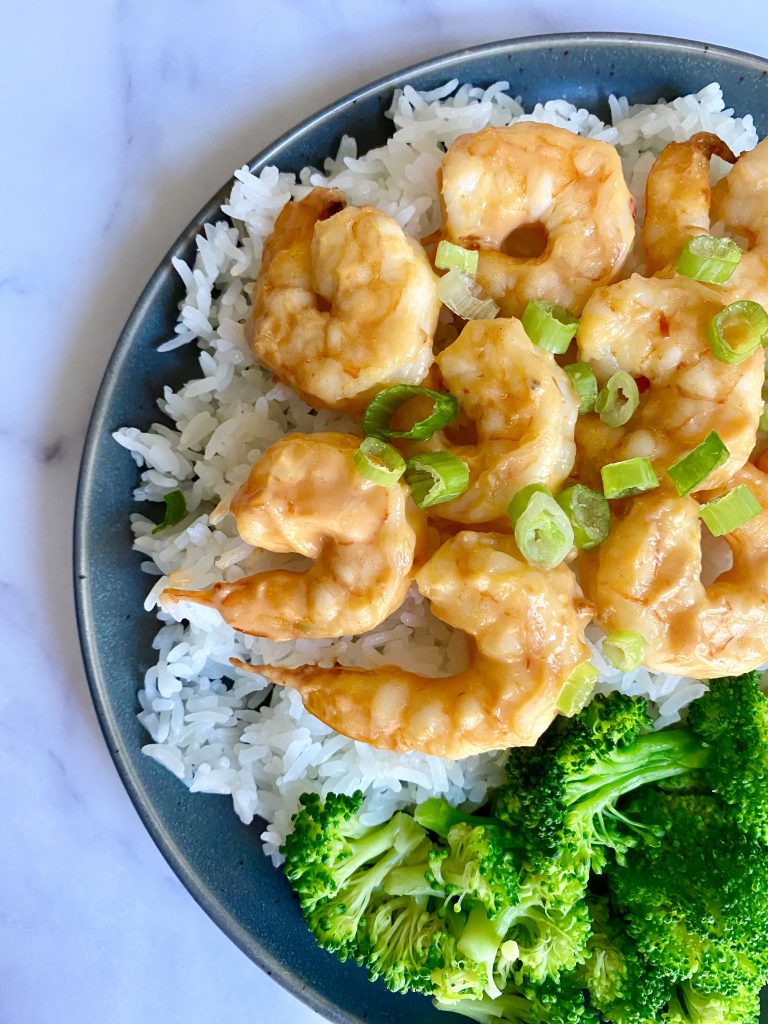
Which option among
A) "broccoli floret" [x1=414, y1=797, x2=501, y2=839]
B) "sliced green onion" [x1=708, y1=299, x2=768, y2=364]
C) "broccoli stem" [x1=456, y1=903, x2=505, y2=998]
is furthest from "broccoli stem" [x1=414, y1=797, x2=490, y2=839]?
"sliced green onion" [x1=708, y1=299, x2=768, y2=364]

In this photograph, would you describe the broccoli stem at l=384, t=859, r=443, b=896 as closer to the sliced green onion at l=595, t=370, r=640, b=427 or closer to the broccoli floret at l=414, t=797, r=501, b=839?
the broccoli floret at l=414, t=797, r=501, b=839

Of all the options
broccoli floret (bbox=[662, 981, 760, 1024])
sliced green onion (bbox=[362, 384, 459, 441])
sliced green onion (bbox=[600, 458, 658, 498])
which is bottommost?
broccoli floret (bbox=[662, 981, 760, 1024])

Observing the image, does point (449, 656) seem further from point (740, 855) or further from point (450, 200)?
point (450, 200)

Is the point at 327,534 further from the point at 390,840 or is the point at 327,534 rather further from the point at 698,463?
the point at 390,840

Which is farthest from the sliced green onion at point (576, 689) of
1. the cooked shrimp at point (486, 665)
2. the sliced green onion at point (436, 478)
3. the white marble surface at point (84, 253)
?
the white marble surface at point (84, 253)

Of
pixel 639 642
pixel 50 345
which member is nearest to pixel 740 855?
pixel 639 642

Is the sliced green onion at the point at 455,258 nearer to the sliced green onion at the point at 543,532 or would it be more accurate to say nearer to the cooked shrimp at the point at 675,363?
the cooked shrimp at the point at 675,363
